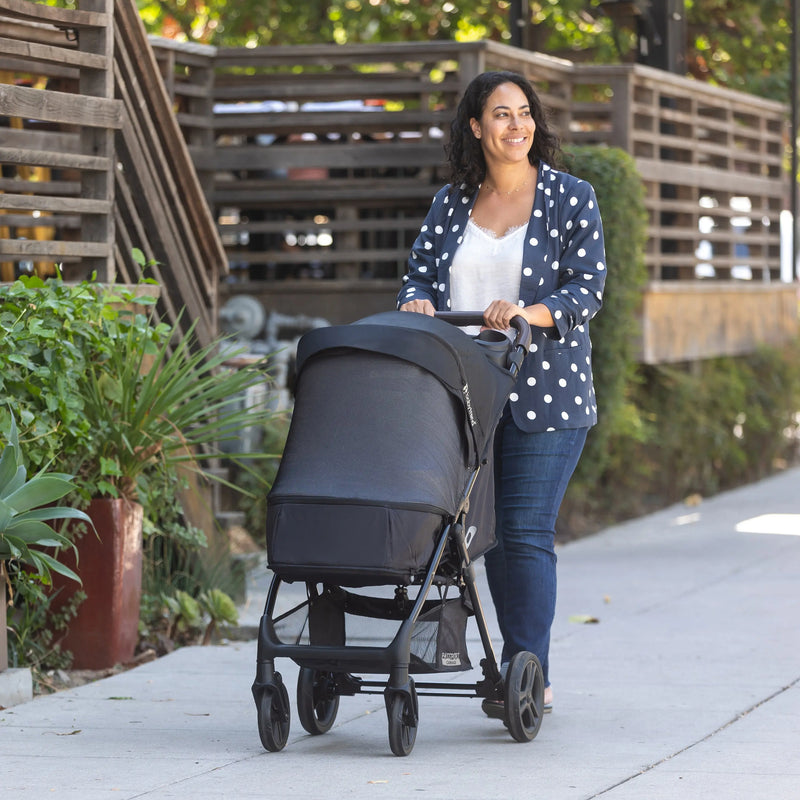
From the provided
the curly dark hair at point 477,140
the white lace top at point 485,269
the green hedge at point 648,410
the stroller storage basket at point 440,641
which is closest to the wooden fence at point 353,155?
the green hedge at point 648,410

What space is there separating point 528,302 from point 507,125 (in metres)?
0.55

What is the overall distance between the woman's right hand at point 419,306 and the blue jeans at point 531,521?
0.41m

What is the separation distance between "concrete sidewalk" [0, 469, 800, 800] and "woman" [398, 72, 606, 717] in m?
0.36

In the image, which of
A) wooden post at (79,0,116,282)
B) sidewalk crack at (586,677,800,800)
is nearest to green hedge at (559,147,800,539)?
wooden post at (79,0,116,282)

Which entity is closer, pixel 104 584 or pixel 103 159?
pixel 104 584

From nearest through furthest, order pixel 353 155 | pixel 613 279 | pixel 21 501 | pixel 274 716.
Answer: pixel 274 716
pixel 21 501
pixel 613 279
pixel 353 155

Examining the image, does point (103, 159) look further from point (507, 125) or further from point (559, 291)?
point (559, 291)

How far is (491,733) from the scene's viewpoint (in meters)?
4.83

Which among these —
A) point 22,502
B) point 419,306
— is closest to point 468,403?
point 419,306

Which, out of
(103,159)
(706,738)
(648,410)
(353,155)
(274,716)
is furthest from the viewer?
(648,410)

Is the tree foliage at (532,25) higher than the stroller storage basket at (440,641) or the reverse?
higher

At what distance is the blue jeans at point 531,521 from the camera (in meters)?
4.88

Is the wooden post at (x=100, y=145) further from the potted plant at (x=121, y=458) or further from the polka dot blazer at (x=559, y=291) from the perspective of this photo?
the polka dot blazer at (x=559, y=291)

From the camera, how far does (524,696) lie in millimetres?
4578
